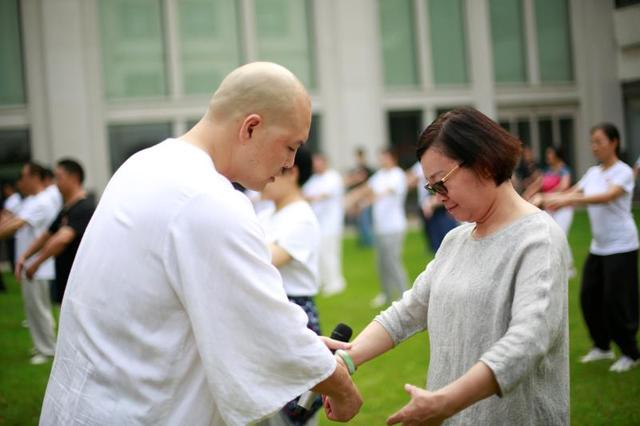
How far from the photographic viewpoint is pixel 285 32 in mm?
A: 24344

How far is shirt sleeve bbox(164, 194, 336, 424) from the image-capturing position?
2.31m

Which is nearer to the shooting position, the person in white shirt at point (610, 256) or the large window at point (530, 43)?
the person in white shirt at point (610, 256)

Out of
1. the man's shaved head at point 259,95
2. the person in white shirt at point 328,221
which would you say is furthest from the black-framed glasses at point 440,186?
the person in white shirt at point 328,221

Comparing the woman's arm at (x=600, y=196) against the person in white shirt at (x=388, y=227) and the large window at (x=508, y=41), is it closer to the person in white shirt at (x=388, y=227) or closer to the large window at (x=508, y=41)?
the person in white shirt at (x=388, y=227)

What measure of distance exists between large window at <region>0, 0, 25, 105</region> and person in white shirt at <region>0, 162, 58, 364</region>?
44.1ft

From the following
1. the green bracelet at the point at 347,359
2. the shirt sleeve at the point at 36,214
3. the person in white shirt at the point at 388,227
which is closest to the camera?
the green bracelet at the point at 347,359

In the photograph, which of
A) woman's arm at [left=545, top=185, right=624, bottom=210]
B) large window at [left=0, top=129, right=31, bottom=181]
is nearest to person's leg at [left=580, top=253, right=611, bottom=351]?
woman's arm at [left=545, top=185, right=624, bottom=210]

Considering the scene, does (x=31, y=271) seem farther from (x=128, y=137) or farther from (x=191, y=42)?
(x=191, y=42)

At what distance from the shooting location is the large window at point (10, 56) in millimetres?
22297

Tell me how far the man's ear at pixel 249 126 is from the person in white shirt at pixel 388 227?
8.60 m

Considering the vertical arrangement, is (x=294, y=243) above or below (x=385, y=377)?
above

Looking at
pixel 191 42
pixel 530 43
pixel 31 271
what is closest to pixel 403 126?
pixel 530 43

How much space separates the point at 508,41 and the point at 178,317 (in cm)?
2250

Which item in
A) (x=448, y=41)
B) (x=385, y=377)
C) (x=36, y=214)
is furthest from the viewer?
(x=448, y=41)
